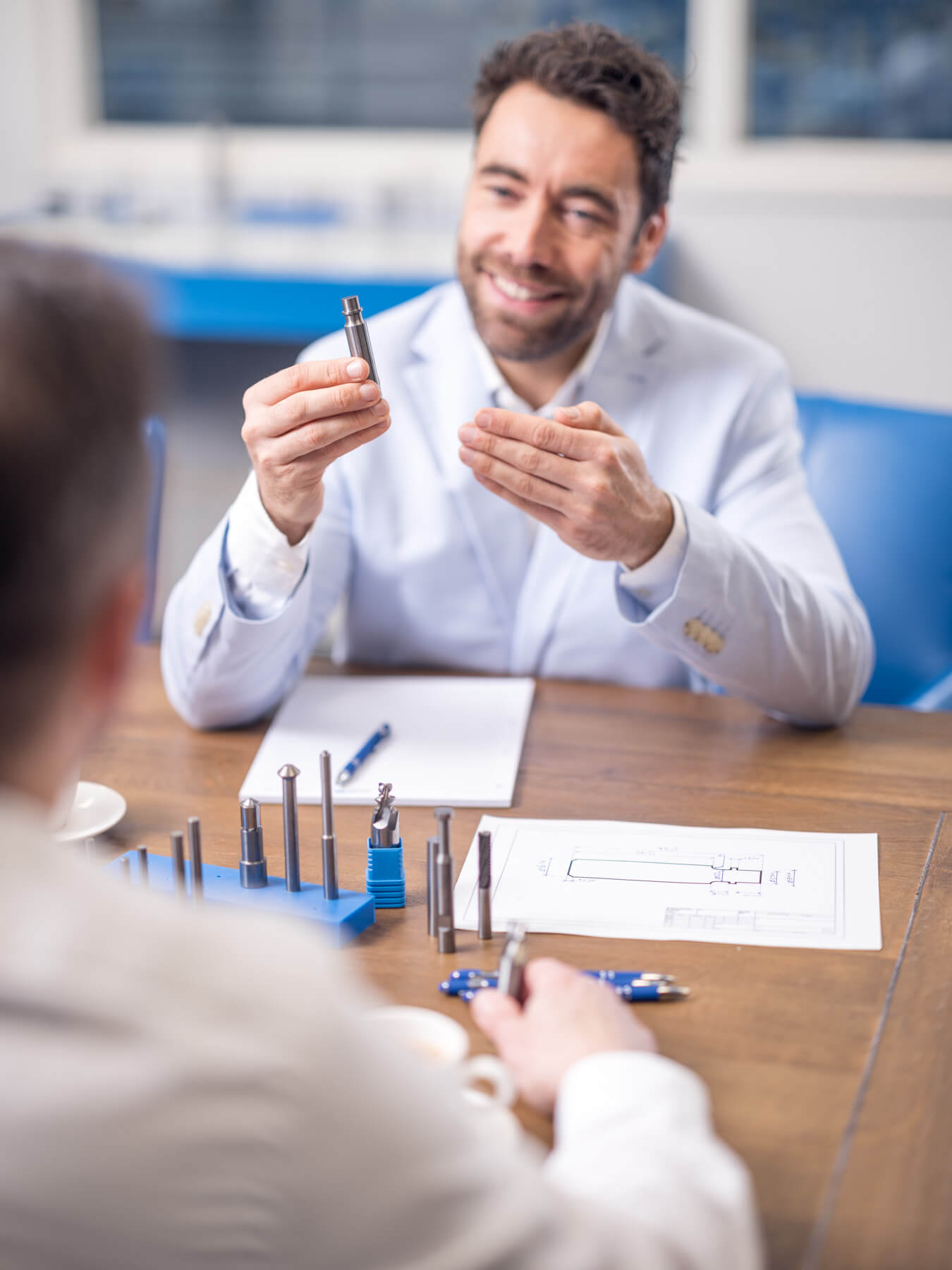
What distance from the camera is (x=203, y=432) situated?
12.9 ft

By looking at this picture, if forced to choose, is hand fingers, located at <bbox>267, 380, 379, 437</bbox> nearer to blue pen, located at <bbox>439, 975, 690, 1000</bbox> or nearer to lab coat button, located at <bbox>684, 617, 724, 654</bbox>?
lab coat button, located at <bbox>684, 617, 724, 654</bbox>

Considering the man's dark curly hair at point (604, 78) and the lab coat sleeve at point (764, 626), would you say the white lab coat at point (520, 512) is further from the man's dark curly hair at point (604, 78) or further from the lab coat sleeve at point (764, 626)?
the man's dark curly hair at point (604, 78)

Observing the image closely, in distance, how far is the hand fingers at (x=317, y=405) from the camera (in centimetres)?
126

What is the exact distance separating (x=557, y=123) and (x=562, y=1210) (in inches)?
56.4

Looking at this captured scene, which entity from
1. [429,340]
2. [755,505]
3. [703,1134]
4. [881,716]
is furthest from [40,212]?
[703,1134]

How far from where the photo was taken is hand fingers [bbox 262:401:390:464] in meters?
1.29

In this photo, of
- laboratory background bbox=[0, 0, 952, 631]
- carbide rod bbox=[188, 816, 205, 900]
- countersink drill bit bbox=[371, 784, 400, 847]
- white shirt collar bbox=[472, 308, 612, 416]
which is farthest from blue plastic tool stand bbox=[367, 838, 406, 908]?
laboratory background bbox=[0, 0, 952, 631]

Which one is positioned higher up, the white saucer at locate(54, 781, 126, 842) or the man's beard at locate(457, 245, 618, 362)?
the man's beard at locate(457, 245, 618, 362)

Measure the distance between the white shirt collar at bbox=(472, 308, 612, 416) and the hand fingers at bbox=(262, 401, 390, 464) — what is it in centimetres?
52

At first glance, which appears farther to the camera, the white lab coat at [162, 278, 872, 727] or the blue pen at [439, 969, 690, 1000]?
the white lab coat at [162, 278, 872, 727]

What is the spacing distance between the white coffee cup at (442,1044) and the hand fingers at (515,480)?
1.98ft

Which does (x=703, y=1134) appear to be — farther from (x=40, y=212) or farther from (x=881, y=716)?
(x=40, y=212)

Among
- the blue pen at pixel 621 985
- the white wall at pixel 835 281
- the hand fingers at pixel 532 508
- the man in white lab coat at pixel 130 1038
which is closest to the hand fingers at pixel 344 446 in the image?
the hand fingers at pixel 532 508

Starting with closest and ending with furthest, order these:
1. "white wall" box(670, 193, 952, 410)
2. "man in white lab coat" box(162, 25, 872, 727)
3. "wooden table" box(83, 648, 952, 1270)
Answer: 1. "wooden table" box(83, 648, 952, 1270)
2. "man in white lab coat" box(162, 25, 872, 727)
3. "white wall" box(670, 193, 952, 410)
